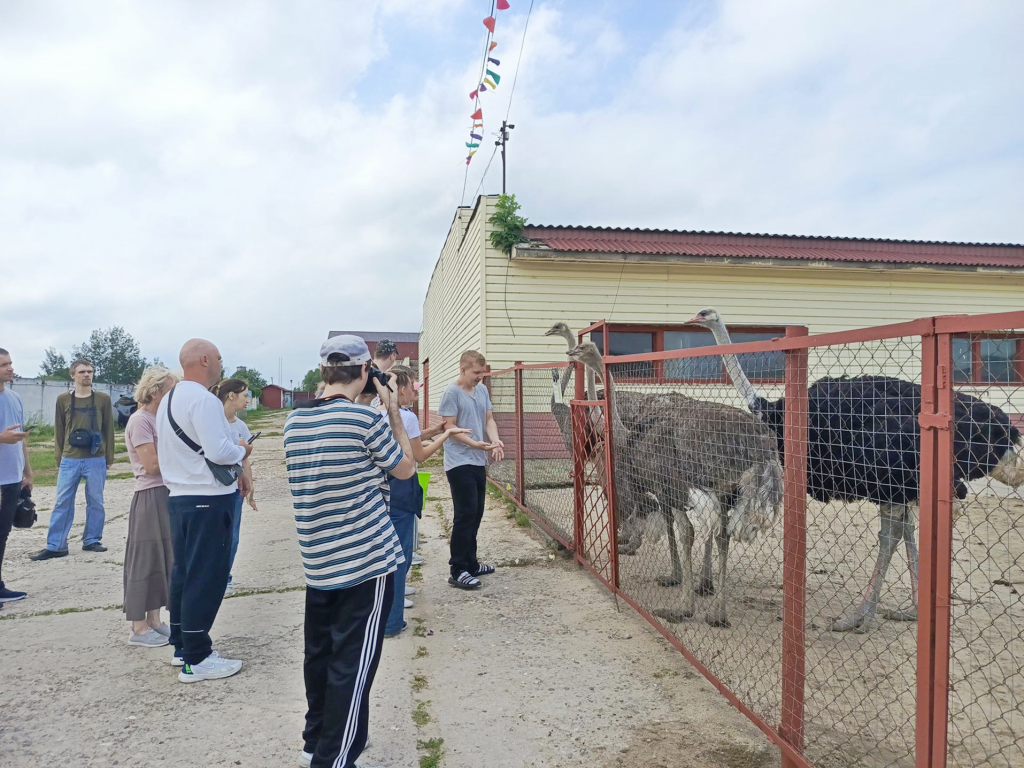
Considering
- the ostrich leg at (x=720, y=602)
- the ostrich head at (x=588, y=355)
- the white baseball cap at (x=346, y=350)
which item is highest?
the ostrich head at (x=588, y=355)

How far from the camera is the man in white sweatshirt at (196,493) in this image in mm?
3664

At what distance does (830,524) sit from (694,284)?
352 inches

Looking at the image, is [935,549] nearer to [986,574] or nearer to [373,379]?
[373,379]

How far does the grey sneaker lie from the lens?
14.3ft

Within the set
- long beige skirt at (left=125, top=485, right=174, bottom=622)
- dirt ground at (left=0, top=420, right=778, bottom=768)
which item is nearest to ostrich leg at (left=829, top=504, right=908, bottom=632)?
dirt ground at (left=0, top=420, right=778, bottom=768)

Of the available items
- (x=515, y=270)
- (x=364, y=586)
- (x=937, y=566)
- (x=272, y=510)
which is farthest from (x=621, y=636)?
(x=515, y=270)

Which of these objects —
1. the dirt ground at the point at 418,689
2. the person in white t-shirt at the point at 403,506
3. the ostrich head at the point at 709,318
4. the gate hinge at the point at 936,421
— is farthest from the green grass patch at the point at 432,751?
the ostrich head at the point at 709,318

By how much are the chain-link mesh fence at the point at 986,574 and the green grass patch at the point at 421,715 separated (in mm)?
2191

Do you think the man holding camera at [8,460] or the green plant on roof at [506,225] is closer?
the man holding camera at [8,460]

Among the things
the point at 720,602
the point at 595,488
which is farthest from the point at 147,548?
the point at 720,602

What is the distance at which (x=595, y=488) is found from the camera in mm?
5766

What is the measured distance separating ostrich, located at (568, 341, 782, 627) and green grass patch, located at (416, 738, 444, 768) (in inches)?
72.3

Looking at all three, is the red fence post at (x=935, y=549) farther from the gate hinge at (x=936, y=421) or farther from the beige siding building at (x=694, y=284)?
the beige siding building at (x=694, y=284)

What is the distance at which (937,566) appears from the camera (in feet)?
6.69
